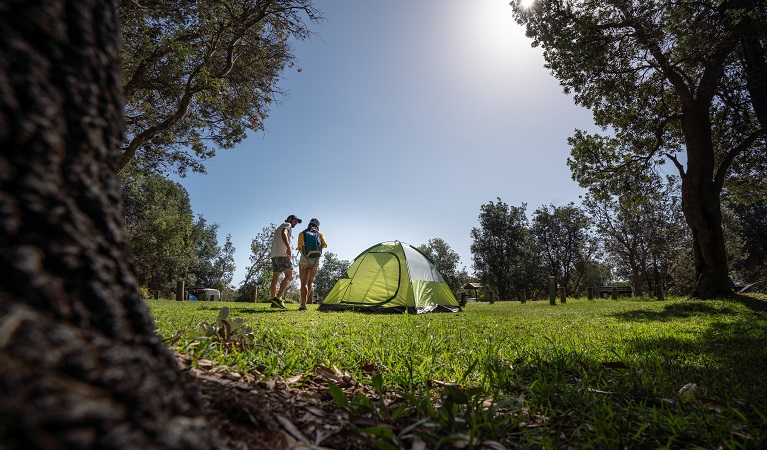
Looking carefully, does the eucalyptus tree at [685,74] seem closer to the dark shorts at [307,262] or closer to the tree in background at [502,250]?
the dark shorts at [307,262]

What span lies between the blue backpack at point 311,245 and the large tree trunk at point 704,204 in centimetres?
1149

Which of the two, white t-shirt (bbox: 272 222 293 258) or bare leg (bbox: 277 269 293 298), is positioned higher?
white t-shirt (bbox: 272 222 293 258)

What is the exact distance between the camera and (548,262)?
4719 centimetres

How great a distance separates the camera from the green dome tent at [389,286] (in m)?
10.1

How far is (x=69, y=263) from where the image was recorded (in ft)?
2.25

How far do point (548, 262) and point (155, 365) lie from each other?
5177 cm

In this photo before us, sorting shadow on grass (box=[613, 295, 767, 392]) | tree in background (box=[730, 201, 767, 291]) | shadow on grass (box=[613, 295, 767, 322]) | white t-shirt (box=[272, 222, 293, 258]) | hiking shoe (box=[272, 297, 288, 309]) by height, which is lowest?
shadow on grass (box=[613, 295, 767, 392])

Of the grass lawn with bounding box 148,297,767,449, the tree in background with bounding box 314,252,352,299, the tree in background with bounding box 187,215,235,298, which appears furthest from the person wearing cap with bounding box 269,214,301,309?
the tree in background with bounding box 314,252,352,299

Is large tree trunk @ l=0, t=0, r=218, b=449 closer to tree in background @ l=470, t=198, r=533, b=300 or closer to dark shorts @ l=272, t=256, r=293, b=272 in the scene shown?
dark shorts @ l=272, t=256, r=293, b=272

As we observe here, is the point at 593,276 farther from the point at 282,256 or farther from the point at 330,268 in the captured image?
the point at 282,256

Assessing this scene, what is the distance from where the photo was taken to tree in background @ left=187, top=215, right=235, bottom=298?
140ft

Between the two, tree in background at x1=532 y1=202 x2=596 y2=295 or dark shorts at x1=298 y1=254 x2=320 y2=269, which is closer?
dark shorts at x1=298 y1=254 x2=320 y2=269

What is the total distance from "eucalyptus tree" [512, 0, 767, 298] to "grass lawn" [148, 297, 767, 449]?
26.1 ft

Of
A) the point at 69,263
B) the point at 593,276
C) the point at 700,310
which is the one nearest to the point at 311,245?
the point at 69,263
